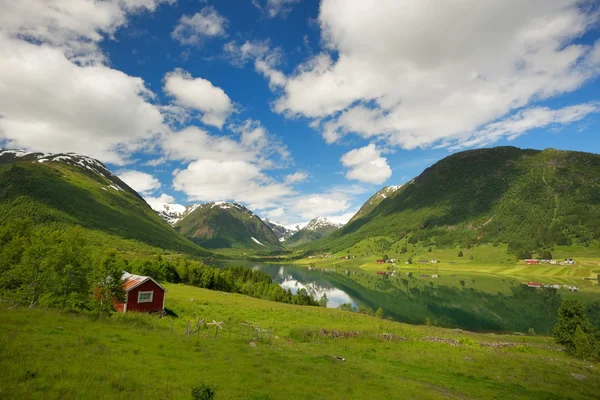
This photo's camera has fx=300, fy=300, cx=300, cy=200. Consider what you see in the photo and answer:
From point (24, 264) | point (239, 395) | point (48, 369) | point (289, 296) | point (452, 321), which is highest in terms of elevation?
point (24, 264)

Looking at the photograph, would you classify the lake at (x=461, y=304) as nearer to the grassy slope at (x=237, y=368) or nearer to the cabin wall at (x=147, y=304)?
the grassy slope at (x=237, y=368)

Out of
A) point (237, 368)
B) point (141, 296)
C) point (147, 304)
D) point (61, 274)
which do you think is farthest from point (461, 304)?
point (61, 274)

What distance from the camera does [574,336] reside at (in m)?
46.2

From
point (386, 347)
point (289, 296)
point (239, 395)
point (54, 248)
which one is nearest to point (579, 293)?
point (289, 296)

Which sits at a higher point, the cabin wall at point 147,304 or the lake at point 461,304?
the cabin wall at point 147,304

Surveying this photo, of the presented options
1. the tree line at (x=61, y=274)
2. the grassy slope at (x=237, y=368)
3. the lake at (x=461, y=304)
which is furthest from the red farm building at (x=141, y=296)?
the lake at (x=461, y=304)

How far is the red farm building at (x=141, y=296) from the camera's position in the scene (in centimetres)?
4562

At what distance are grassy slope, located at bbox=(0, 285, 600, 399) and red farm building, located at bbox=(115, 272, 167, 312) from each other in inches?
309

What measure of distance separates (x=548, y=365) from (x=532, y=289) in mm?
150522

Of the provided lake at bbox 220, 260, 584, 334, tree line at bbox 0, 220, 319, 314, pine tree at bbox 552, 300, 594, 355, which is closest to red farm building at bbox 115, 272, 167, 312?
tree line at bbox 0, 220, 319, 314

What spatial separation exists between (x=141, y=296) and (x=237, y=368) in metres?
33.4

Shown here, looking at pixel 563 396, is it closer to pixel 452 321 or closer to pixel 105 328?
pixel 105 328

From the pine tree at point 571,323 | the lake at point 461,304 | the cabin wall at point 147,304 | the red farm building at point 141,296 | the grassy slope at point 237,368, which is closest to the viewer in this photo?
the grassy slope at point 237,368

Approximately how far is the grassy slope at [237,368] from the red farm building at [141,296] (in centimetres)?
784
